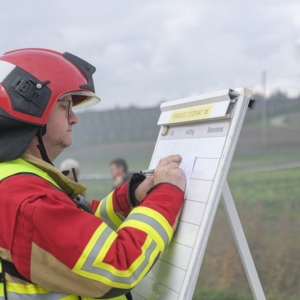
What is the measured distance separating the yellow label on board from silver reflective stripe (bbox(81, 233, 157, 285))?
2.19ft

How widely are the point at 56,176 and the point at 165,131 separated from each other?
813 mm

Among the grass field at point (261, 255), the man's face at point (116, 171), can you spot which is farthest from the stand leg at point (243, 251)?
the man's face at point (116, 171)

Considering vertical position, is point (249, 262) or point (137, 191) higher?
point (137, 191)

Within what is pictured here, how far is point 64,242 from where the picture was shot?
1949 millimetres

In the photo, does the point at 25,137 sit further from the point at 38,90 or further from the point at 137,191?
the point at 137,191

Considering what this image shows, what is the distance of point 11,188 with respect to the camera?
6.75 ft

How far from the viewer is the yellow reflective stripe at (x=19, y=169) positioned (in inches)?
83.3

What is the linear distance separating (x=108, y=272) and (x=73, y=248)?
0.15 metres

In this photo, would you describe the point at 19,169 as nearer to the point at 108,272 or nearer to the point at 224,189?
the point at 108,272

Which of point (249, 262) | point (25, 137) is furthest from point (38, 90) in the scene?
point (249, 262)

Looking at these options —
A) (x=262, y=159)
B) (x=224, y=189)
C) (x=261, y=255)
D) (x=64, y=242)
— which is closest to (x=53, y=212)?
(x=64, y=242)

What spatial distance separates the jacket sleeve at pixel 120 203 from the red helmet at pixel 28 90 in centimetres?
54

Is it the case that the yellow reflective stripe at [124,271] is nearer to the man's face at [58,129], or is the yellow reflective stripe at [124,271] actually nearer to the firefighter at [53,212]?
the firefighter at [53,212]

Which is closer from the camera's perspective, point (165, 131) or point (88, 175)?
point (165, 131)
